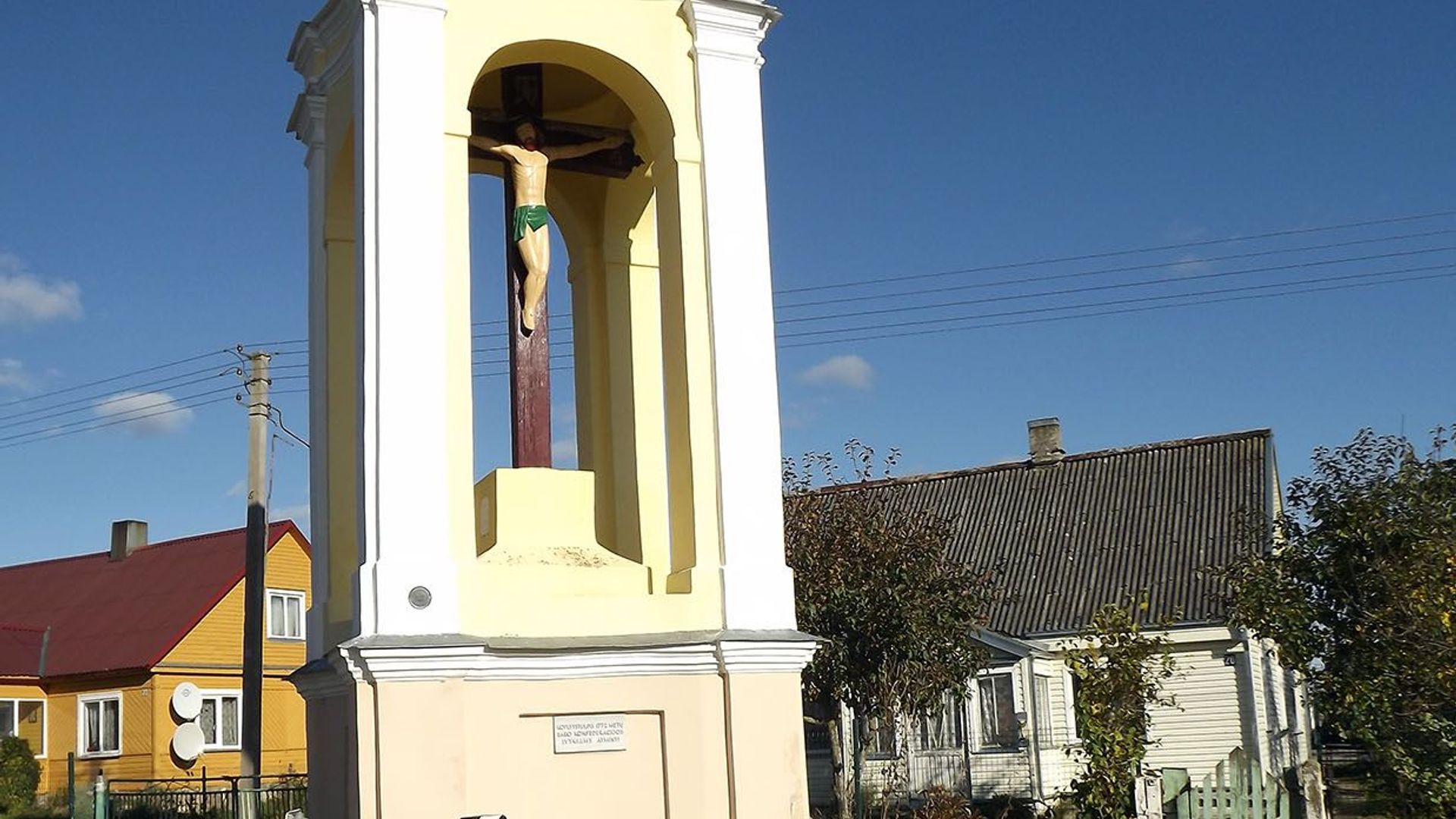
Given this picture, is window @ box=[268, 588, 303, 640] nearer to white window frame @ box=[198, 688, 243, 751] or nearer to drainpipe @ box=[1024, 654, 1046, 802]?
white window frame @ box=[198, 688, 243, 751]

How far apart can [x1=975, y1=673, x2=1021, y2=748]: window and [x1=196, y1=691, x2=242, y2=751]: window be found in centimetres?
1563

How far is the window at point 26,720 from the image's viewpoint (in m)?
31.8

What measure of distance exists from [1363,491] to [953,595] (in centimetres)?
510

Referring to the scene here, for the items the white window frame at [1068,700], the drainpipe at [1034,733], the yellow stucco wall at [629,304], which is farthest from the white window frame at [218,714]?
the yellow stucco wall at [629,304]

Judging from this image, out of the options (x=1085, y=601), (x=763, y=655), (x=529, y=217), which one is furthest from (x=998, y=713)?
(x=529, y=217)

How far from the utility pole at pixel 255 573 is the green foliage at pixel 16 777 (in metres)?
8.16

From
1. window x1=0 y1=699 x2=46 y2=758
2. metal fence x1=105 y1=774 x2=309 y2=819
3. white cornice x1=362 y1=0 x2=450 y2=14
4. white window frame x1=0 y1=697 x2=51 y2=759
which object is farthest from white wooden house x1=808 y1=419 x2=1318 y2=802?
window x1=0 y1=699 x2=46 y2=758

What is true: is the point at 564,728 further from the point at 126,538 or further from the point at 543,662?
the point at 126,538

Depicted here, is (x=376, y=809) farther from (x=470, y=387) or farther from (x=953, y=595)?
(x=953, y=595)

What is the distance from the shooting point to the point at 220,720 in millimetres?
31531

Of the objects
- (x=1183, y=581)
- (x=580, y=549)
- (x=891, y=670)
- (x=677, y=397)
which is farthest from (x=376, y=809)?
(x=1183, y=581)

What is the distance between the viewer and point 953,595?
19422mm

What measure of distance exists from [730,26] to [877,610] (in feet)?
36.4

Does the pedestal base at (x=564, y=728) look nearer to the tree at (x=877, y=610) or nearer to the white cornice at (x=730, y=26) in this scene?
the white cornice at (x=730, y=26)
